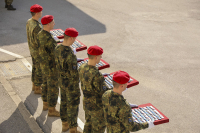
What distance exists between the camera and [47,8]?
1420 centimetres

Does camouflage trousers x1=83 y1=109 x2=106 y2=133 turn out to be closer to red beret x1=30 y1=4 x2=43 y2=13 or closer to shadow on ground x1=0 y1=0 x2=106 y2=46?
red beret x1=30 y1=4 x2=43 y2=13

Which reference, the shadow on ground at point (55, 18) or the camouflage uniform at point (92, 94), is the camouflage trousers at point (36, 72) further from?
the shadow on ground at point (55, 18)

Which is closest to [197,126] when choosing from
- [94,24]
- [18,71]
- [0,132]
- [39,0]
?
[0,132]

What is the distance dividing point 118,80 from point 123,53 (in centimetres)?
612

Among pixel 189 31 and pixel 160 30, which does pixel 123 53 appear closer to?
pixel 160 30

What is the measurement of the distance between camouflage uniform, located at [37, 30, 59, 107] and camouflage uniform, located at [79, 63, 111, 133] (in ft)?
4.69

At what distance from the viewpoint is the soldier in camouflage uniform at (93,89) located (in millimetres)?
4359

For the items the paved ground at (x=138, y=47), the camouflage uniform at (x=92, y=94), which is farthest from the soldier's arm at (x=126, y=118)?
the paved ground at (x=138, y=47)

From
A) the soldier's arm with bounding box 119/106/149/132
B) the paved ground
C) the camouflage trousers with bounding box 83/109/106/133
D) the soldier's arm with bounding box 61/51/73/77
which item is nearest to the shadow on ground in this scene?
the paved ground

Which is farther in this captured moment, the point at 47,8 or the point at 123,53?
the point at 47,8

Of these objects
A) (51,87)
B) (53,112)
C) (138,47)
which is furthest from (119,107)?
(138,47)

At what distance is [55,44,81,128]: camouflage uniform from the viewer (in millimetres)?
4969

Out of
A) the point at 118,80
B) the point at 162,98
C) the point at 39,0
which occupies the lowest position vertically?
the point at 39,0

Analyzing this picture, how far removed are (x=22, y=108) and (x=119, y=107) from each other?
11.6ft
